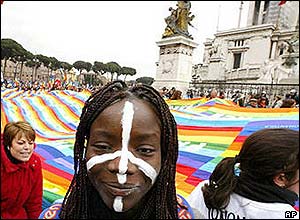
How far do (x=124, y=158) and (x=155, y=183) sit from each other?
0.19 metres

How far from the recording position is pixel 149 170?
3.46 ft

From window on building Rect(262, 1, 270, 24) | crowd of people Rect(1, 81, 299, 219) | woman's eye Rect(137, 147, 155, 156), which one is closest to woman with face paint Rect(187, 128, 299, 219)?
crowd of people Rect(1, 81, 299, 219)

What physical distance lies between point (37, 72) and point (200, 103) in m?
2.22

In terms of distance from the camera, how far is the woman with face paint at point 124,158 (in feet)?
3.36

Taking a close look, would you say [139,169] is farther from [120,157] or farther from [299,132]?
[299,132]

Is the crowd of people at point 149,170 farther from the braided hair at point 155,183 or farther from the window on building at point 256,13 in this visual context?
the window on building at point 256,13

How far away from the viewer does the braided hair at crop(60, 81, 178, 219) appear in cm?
114

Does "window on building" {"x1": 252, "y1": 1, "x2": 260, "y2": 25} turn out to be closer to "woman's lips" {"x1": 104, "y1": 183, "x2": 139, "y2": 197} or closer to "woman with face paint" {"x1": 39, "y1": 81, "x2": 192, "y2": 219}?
"woman with face paint" {"x1": 39, "y1": 81, "x2": 192, "y2": 219}

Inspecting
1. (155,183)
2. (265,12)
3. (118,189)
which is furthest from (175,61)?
(265,12)

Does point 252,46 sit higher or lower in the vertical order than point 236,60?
higher

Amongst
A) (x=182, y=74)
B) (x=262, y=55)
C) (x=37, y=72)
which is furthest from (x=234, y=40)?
(x=37, y=72)

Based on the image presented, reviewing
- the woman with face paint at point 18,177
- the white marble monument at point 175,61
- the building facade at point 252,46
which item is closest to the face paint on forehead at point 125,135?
the woman with face paint at point 18,177

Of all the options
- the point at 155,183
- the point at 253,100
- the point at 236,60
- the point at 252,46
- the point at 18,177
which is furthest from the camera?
the point at 236,60

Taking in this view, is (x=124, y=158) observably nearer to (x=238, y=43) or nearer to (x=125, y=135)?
(x=125, y=135)
